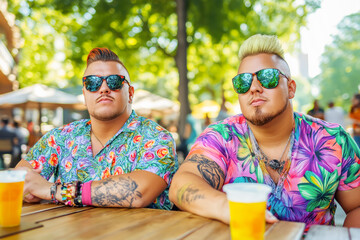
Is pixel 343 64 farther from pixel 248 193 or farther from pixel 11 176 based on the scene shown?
pixel 11 176

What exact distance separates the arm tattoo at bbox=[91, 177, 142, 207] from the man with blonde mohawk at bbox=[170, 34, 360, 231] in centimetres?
26

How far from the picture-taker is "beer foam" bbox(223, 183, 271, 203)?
111 centimetres

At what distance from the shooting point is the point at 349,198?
2.03 metres

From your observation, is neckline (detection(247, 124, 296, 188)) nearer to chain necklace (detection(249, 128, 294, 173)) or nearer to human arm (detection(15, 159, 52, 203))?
chain necklace (detection(249, 128, 294, 173))

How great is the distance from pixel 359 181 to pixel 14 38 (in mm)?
20544

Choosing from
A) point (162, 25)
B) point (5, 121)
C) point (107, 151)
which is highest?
point (162, 25)

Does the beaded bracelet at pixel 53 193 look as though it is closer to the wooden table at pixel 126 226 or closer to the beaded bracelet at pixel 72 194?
the beaded bracelet at pixel 72 194

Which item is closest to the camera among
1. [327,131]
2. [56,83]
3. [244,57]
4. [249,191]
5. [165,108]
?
[249,191]

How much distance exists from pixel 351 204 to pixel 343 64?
50468 millimetres

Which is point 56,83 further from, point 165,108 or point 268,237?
point 268,237

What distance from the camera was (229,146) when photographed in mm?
2152

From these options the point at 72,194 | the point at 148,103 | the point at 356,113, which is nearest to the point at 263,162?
the point at 72,194

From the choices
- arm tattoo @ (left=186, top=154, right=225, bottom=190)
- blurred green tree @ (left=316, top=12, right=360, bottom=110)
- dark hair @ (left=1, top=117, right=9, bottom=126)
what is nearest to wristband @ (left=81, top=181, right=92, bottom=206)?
arm tattoo @ (left=186, top=154, right=225, bottom=190)

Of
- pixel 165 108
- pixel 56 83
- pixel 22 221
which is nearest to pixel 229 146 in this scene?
pixel 22 221
